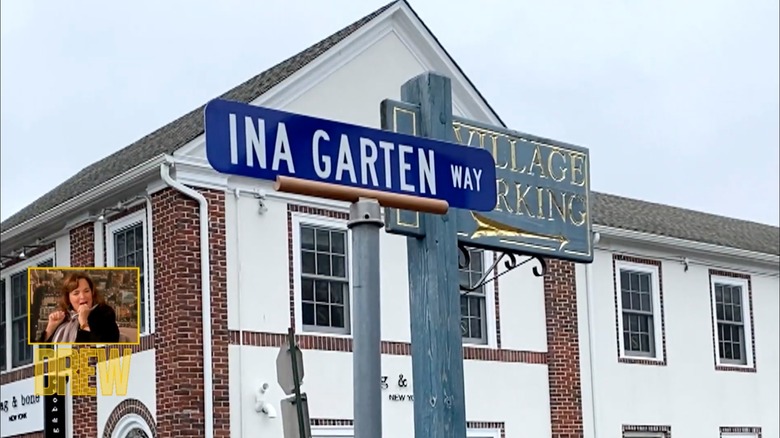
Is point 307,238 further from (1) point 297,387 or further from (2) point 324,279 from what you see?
(1) point 297,387

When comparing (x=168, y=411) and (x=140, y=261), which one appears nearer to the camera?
(x=168, y=411)

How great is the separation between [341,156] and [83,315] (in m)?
12.6

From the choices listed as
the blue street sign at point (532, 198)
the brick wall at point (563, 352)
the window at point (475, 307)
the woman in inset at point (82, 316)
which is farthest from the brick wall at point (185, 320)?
the blue street sign at point (532, 198)

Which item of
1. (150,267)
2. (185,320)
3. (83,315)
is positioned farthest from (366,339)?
(83,315)

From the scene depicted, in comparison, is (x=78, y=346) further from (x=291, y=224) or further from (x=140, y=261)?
(x=291, y=224)

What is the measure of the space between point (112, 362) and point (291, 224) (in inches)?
120

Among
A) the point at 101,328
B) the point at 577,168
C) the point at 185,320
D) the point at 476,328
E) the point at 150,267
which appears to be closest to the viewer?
the point at 577,168

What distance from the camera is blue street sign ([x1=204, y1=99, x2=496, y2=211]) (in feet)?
15.6

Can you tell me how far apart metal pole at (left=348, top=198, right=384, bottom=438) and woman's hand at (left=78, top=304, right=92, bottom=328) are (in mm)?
12539

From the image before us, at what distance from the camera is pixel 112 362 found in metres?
16.8

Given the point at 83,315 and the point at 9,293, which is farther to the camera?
the point at 9,293

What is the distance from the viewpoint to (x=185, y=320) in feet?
50.8

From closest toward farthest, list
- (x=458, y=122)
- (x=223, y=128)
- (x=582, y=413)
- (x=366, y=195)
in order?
(x=223, y=128)
(x=366, y=195)
(x=458, y=122)
(x=582, y=413)

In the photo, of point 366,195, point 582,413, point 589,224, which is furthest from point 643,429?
point 366,195
